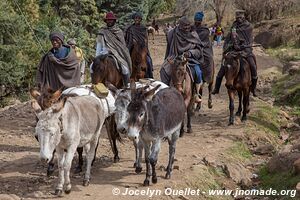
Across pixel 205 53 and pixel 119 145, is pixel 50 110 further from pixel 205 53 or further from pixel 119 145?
pixel 205 53

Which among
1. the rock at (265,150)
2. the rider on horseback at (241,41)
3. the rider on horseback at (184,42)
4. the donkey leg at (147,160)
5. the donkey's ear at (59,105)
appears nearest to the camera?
the donkey's ear at (59,105)

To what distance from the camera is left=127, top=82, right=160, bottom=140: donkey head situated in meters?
7.02

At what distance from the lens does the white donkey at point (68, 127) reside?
21.3 feet

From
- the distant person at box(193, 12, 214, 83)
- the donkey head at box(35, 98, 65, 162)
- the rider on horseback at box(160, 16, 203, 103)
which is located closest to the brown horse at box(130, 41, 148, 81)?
the rider on horseback at box(160, 16, 203, 103)

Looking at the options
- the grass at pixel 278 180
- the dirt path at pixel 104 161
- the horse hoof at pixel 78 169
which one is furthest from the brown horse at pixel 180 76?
the horse hoof at pixel 78 169

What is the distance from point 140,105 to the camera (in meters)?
7.14

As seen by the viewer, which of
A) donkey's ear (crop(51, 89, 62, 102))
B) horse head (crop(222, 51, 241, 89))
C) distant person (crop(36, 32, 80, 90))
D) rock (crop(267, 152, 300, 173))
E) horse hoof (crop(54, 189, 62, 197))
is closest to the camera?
donkey's ear (crop(51, 89, 62, 102))

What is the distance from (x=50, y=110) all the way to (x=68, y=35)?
19003mm

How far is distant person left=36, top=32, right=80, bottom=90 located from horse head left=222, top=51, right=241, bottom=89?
506 centimetres

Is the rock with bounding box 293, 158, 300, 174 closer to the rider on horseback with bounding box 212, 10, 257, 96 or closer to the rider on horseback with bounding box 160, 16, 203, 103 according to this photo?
the rider on horseback with bounding box 160, 16, 203, 103

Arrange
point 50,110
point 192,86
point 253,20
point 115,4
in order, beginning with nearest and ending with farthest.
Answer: point 50,110, point 192,86, point 115,4, point 253,20

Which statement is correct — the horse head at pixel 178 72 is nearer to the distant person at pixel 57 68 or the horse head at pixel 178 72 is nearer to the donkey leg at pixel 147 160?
the distant person at pixel 57 68

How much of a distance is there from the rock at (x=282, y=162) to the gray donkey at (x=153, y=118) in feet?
8.29

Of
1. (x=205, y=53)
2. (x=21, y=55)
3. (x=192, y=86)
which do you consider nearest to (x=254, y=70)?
(x=205, y=53)
